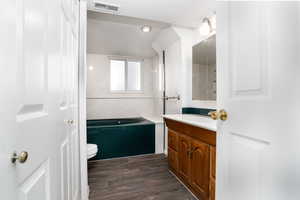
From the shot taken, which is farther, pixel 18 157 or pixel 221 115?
pixel 221 115

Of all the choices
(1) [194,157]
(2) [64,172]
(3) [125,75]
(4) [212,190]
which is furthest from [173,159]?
(3) [125,75]

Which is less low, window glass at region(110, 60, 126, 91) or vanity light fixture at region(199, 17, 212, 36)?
vanity light fixture at region(199, 17, 212, 36)

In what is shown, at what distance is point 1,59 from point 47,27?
1.22ft

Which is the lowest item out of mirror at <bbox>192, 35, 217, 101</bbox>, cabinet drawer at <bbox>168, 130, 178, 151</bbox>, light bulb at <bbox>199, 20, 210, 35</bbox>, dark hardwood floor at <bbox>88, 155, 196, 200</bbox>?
dark hardwood floor at <bbox>88, 155, 196, 200</bbox>

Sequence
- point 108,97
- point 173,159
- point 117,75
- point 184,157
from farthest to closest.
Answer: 1. point 117,75
2. point 108,97
3. point 173,159
4. point 184,157

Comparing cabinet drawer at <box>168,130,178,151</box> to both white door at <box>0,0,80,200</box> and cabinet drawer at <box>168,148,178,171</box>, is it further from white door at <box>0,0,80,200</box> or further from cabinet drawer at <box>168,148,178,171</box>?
white door at <box>0,0,80,200</box>

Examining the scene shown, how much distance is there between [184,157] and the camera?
1.83 meters

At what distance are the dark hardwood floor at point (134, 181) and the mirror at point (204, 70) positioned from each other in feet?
4.18

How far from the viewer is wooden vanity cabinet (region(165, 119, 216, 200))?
4.49ft

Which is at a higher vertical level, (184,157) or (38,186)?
(38,186)

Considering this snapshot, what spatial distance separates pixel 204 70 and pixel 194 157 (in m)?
1.30

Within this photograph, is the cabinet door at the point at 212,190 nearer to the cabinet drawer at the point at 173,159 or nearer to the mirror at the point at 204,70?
the cabinet drawer at the point at 173,159

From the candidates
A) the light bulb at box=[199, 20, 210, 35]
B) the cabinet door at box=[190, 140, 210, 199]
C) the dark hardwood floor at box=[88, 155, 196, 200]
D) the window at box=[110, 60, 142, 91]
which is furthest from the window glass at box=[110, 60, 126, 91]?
the cabinet door at box=[190, 140, 210, 199]

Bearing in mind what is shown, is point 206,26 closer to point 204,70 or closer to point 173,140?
point 204,70
